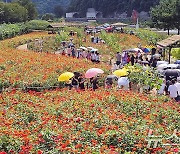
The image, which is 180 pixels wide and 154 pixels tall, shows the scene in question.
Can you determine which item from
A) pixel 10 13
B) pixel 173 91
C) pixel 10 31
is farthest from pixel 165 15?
pixel 173 91

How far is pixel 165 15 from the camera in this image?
3966 centimetres

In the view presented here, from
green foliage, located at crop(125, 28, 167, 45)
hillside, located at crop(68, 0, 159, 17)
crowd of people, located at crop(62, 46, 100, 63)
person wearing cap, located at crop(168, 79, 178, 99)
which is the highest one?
hillside, located at crop(68, 0, 159, 17)

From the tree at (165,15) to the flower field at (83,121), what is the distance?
85.5 ft

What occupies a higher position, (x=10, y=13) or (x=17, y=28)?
(x=10, y=13)

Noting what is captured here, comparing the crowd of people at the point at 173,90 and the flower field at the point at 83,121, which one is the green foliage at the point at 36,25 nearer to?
the flower field at the point at 83,121

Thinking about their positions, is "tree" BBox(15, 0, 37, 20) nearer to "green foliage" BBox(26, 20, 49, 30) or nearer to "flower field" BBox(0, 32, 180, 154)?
"green foliage" BBox(26, 20, 49, 30)

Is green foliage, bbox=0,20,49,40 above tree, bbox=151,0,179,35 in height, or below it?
below

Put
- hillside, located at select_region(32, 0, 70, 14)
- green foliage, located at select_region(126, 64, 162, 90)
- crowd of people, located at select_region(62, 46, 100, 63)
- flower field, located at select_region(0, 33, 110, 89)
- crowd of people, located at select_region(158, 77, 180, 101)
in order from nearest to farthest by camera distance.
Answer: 1. crowd of people, located at select_region(158, 77, 180, 101)
2. green foliage, located at select_region(126, 64, 162, 90)
3. flower field, located at select_region(0, 33, 110, 89)
4. crowd of people, located at select_region(62, 46, 100, 63)
5. hillside, located at select_region(32, 0, 70, 14)

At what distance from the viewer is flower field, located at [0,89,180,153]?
27.7ft

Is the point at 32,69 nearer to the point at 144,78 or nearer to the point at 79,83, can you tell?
the point at 79,83

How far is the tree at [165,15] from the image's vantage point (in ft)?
131

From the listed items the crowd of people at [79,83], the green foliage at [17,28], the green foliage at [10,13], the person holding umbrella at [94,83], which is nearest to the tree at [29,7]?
the green foliage at [10,13]

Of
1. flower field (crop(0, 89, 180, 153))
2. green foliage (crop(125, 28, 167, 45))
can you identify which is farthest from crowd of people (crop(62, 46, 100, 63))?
green foliage (crop(125, 28, 167, 45))

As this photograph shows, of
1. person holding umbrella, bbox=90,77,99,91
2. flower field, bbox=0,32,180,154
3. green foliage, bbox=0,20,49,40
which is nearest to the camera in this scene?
flower field, bbox=0,32,180,154
